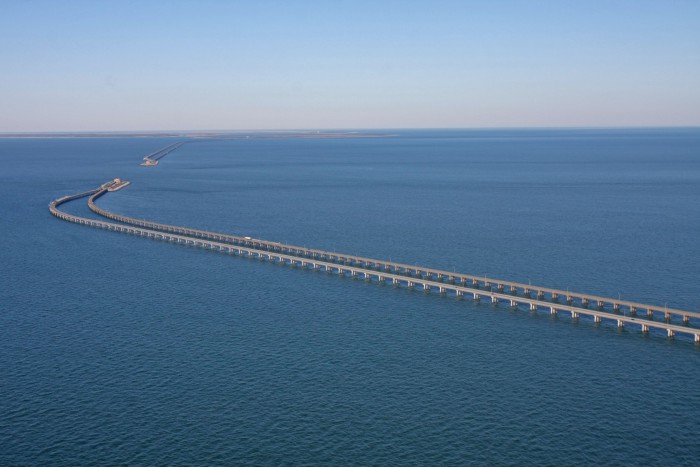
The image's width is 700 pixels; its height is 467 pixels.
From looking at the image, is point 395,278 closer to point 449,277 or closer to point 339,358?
point 449,277

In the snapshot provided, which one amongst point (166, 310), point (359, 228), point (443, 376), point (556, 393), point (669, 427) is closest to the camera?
point (669, 427)

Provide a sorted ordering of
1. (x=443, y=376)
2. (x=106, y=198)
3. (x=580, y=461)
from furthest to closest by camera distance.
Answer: (x=106, y=198) < (x=443, y=376) < (x=580, y=461)

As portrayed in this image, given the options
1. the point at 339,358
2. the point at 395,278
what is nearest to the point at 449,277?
the point at 395,278

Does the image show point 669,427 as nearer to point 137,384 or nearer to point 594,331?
point 594,331

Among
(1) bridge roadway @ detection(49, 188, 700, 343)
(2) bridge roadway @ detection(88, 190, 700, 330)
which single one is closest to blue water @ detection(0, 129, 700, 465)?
(1) bridge roadway @ detection(49, 188, 700, 343)

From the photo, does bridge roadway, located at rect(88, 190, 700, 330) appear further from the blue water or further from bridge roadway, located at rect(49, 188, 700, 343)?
the blue water

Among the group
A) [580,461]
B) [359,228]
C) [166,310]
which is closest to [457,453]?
[580,461]

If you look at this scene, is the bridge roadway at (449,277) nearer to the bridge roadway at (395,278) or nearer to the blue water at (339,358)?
the bridge roadway at (395,278)
